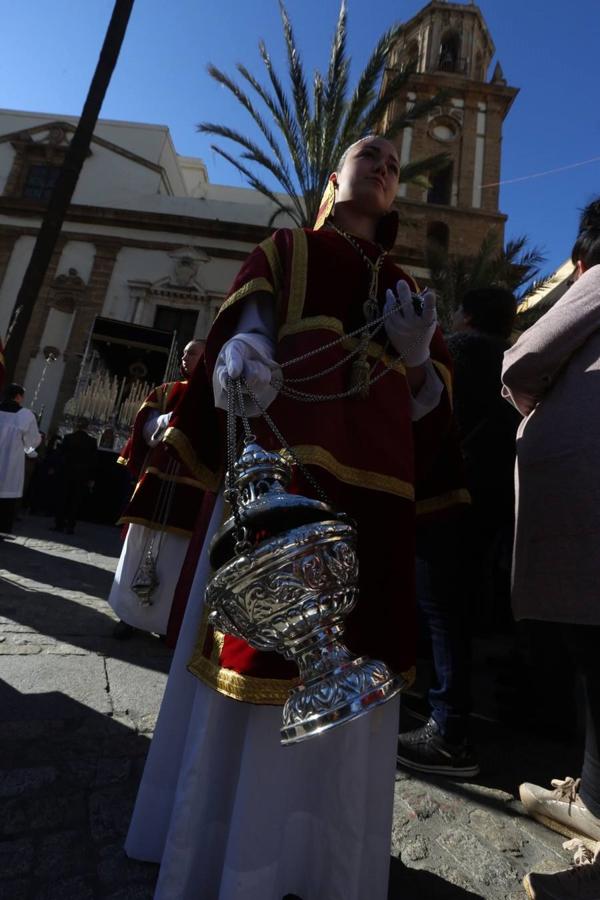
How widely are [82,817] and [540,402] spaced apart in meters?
1.76

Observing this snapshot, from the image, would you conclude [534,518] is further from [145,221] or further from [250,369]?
[145,221]

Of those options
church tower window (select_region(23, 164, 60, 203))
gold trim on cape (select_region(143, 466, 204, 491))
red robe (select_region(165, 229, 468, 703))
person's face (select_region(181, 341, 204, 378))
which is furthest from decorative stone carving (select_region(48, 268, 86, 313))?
red robe (select_region(165, 229, 468, 703))

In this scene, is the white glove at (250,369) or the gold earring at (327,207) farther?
the gold earring at (327,207)

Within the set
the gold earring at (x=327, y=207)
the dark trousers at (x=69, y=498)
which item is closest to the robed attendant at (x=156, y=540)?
the gold earring at (x=327, y=207)

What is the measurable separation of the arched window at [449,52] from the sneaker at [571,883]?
25061 millimetres

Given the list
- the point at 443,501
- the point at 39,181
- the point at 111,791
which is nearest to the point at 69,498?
the point at 111,791

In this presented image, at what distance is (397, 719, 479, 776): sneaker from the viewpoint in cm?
206

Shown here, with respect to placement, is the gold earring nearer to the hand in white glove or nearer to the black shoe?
the hand in white glove

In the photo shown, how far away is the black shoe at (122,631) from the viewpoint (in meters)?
3.30

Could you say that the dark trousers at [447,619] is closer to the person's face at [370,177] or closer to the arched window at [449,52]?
the person's face at [370,177]

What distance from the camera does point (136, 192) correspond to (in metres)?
16.0

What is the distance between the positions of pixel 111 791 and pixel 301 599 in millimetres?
1254

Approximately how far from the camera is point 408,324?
145 centimetres

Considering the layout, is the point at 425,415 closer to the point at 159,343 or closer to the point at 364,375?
the point at 364,375
